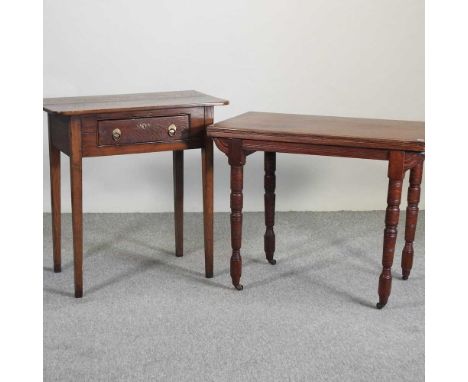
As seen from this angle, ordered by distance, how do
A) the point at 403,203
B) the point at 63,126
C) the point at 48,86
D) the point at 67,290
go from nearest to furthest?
the point at 63,126
the point at 67,290
the point at 48,86
the point at 403,203

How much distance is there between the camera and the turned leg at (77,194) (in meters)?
2.70

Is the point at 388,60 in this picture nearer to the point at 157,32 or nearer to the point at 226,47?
the point at 226,47

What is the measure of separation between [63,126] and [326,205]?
6.89 feet

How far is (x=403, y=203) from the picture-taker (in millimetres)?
4480

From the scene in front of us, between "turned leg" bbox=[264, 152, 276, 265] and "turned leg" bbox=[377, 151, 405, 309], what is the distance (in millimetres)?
685

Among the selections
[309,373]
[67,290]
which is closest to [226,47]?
[67,290]

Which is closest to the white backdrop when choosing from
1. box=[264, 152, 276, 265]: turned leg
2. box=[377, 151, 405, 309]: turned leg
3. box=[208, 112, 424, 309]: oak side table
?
box=[264, 152, 276, 265]: turned leg

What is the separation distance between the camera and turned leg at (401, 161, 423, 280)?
2941 mm

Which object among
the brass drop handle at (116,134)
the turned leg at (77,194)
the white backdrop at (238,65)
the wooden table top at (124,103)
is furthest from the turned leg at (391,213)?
the white backdrop at (238,65)

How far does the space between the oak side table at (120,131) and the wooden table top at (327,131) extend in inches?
5.8

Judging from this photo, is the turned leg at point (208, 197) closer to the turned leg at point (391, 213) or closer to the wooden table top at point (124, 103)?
the wooden table top at point (124, 103)

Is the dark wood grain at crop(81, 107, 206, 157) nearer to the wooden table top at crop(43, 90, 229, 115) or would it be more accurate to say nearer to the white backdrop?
the wooden table top at crop(43, 90, 229, 115)

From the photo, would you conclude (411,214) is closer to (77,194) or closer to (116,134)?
(116,134)

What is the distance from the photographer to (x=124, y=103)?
9.45 ft
